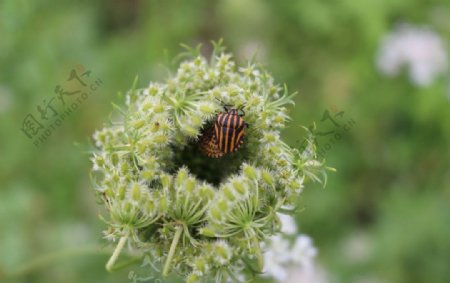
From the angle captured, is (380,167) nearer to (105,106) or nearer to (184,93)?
(105,106)

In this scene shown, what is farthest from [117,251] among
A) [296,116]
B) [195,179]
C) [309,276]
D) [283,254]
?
[296,116]

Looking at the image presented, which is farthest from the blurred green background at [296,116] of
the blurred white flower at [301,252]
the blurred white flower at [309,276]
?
the blurred white flower at [301,252]

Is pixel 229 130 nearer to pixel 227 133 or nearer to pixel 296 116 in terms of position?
pixel 227 133

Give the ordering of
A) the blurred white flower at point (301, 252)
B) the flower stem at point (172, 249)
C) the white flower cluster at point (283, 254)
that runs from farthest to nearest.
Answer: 1. the blurred white flower at point (301, 252)
2. the white flower cluster at point (283, 254)
3. the flower stem at point (172, 249)

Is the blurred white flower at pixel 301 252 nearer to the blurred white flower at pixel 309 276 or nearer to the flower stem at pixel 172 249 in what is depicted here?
the flower stem at pixel 172 249

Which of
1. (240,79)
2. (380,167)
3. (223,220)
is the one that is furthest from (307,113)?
(223,220)

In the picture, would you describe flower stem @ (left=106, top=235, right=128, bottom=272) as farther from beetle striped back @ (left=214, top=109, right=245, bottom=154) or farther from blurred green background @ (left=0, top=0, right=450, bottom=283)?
blurred green background @ (left=0, top=0, right=450, bottom=283)

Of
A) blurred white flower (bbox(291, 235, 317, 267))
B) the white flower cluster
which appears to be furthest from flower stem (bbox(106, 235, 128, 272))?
blurred white flower (bbox(291, 235, 317, 267))
